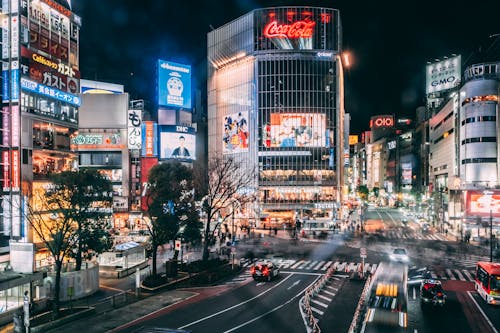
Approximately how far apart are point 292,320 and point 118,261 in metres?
21.0

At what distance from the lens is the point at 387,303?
23312 millimetres

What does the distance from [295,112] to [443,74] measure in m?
35.2

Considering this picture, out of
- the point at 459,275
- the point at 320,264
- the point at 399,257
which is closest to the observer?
the point at 459,275

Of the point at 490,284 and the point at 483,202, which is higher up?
the point at 483,202

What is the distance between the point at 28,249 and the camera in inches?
1024

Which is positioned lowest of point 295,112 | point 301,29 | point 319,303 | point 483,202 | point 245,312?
point 319,303

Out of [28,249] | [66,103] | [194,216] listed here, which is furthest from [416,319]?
[66,103]

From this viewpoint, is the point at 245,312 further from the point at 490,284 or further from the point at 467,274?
the point at 467,274

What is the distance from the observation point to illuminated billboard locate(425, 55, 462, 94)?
3558 inches

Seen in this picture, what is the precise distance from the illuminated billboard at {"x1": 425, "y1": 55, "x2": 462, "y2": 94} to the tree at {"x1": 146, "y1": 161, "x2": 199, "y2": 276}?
77728mm

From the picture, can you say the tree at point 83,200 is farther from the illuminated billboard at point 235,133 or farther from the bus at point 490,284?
the illuminated billboard at point 235,133

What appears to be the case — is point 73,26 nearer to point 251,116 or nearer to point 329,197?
point 251,116

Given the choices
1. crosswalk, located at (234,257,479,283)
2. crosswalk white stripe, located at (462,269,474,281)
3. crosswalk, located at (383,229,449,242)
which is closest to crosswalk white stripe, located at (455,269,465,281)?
crosswalk, located at (234,257,479,283)

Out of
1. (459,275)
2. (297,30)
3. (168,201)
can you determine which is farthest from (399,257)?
(297,30)
